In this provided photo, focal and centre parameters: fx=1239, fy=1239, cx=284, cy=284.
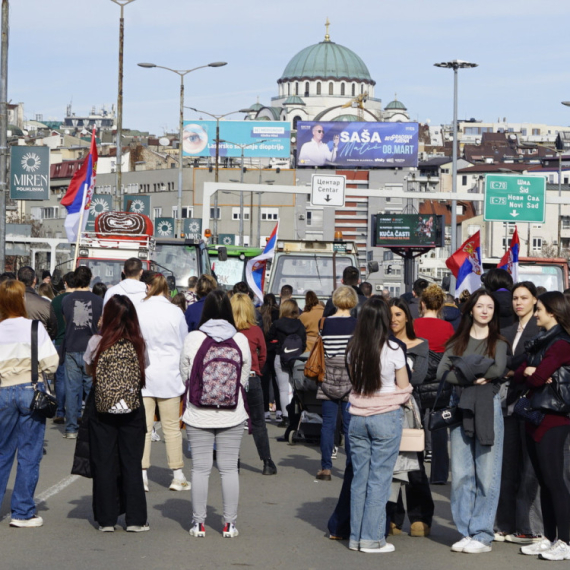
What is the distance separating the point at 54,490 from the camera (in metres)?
10.4

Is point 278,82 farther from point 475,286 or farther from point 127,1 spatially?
point 475,286

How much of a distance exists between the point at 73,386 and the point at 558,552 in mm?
7577

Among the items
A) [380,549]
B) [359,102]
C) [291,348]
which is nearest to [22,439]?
[380,549]

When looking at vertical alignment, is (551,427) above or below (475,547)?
above

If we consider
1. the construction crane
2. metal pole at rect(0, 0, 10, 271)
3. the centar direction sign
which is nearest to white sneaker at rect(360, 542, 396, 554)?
metal pole at rect(0, 0, 10, 271)

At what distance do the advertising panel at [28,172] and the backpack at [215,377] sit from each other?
59.7ft

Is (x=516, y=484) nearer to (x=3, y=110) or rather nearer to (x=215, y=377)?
(x=215, y=377)

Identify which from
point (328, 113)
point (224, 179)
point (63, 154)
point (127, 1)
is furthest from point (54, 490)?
point (328, 113)

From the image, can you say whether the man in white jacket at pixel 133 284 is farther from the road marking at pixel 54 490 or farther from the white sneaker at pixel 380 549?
the white sneaker at pixel 380 549

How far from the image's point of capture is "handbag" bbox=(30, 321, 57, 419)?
8.63 metres

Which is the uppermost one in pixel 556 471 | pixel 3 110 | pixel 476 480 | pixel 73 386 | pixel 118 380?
pixel 3 110

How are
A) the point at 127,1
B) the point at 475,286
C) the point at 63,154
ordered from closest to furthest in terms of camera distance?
1. the point at 475,286
2. the point at 127,1
3. the point at 63,154

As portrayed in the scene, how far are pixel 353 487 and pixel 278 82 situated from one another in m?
190

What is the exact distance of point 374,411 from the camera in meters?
7.88
